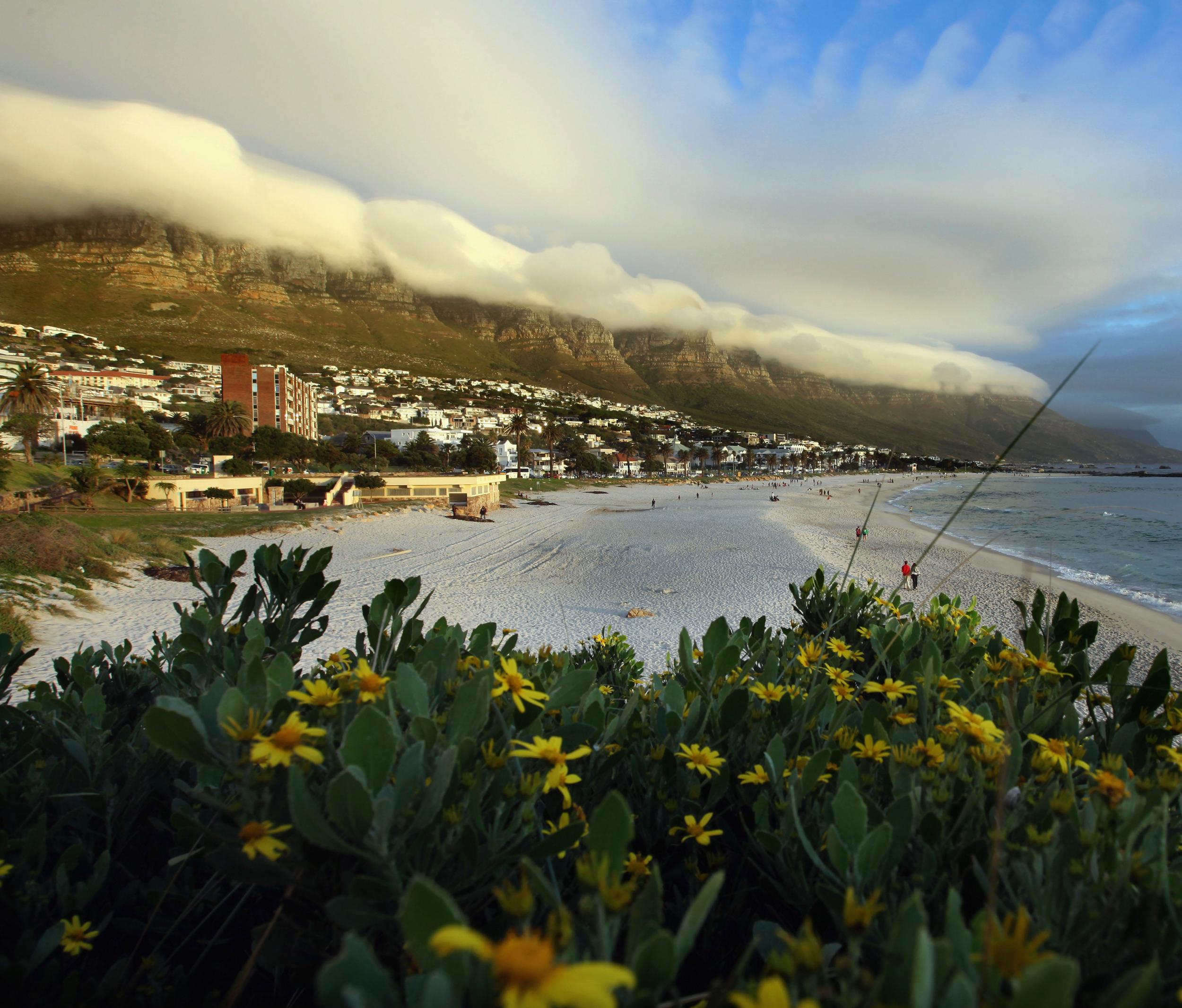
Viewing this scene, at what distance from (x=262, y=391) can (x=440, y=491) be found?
109ft

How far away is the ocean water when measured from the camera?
2050cm

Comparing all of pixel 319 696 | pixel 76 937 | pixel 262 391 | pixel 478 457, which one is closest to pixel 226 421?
pixel 262 391

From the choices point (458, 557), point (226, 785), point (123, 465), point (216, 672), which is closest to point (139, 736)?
point (216, 672)

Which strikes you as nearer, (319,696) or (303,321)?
(319,696)

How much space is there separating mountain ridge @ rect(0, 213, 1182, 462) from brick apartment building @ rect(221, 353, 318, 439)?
149 ft

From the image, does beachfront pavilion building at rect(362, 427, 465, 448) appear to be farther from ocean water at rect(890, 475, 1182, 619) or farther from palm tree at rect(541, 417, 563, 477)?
ocean water at rect(890, 475, 1182, 619)

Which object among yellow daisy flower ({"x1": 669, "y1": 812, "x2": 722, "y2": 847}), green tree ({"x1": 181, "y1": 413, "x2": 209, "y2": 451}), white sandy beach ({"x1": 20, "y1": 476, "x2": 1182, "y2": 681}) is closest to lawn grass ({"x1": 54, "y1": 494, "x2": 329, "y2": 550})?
white sandy beach ({"x1": 20, "y1": 476, "x2": 1182, "y2": 681})

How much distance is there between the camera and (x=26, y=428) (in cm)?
3888

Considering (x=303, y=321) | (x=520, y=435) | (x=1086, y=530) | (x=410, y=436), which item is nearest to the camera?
(x=1086, y=530)

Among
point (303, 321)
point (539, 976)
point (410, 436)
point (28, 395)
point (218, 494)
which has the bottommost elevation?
point (218, 494)

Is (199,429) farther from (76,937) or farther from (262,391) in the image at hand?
(76,937)

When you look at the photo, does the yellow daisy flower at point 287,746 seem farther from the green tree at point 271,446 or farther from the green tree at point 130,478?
the green tree at point 271,446

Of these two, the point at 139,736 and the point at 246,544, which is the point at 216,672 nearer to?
the point at 139,736

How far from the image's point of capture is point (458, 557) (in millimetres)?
23578
